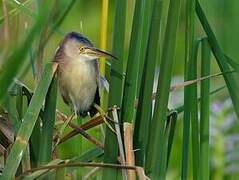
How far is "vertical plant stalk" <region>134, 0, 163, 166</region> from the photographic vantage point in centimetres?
101

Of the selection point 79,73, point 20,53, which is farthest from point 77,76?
point 20,53

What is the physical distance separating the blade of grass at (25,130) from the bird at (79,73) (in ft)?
0.70

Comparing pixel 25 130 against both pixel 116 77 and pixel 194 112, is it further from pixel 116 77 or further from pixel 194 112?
pixel 194 112

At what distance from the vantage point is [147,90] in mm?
1038

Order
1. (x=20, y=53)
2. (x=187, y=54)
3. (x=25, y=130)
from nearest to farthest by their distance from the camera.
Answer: (x=20, y=53) → (x=25, y=130) → (x=187, y=54)

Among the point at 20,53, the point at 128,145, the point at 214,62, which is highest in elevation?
the point at 214,62

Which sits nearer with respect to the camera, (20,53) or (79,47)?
(20,53)

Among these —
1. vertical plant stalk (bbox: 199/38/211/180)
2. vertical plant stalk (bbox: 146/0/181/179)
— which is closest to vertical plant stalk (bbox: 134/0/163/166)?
vertical plant stalk (bbox: 146/0/181/179)

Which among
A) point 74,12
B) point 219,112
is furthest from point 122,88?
point 74,12

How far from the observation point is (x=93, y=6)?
3092mm

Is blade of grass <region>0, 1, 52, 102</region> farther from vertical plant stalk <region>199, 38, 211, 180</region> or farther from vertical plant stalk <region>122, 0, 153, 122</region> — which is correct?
vertical plant stalk <region>199, 38, 211, 180</region>

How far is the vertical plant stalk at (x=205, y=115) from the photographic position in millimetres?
1125

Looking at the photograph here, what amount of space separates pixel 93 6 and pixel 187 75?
202 centimetres

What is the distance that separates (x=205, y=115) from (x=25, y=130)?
12.8 inches
